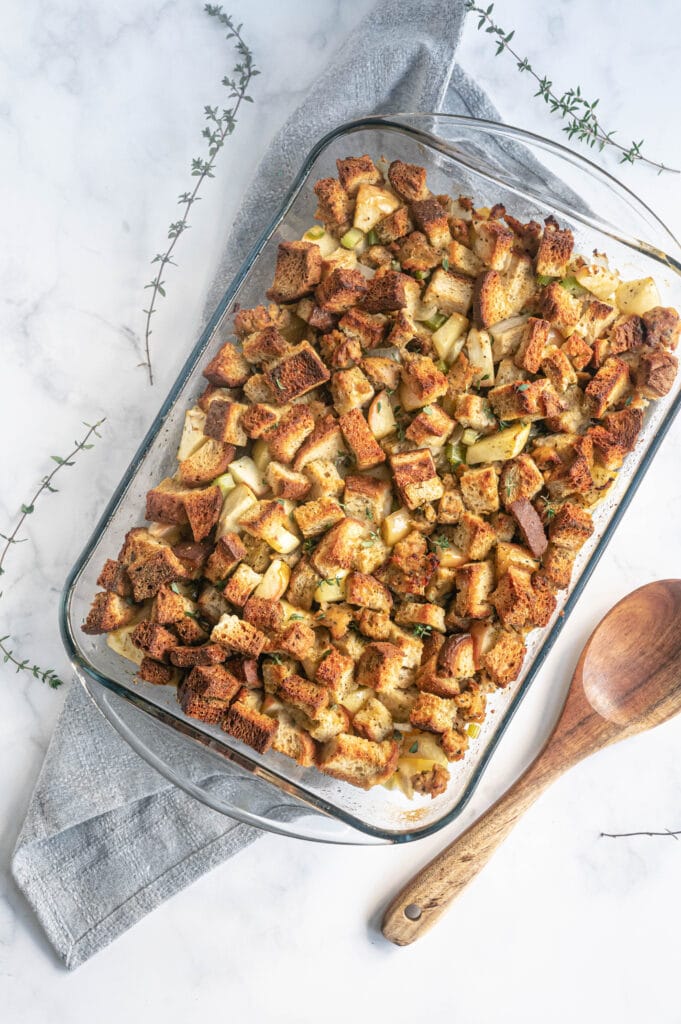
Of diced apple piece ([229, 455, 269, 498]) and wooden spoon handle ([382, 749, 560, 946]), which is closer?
diced apple piece ([229, 455, 269, 498])

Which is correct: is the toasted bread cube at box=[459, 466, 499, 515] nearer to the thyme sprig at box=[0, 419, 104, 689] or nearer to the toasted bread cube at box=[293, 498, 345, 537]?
the toasted bread cube at box=[293, 498, 345, 537]

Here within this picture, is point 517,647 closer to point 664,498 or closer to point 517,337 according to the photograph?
point 517,337

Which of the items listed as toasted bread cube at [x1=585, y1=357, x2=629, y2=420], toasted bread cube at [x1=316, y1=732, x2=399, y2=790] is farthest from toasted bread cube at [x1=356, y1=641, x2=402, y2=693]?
toasted bread cube at [x1=585, y1=357, x2=629, y2=420]

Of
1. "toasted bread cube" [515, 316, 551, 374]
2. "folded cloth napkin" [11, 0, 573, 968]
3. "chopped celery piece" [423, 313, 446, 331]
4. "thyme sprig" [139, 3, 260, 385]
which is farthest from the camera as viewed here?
"thyme sprig" [139, 3, 260, 385]

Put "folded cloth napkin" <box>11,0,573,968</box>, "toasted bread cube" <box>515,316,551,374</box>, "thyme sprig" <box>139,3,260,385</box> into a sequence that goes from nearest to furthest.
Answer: "toasted bread cube" <box>515,316,551,374</box>, "folded cloth napkin" <box>11,0,573,968</box>, "thyme sprig" <box>139,3,260,385</box>

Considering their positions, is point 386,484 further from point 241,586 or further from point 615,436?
point 615,436

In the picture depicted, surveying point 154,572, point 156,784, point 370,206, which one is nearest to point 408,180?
point 370,206

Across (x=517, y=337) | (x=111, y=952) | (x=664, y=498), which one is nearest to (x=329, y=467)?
(x=517, y=337)

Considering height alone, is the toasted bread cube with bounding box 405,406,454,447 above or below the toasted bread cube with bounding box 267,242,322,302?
below
